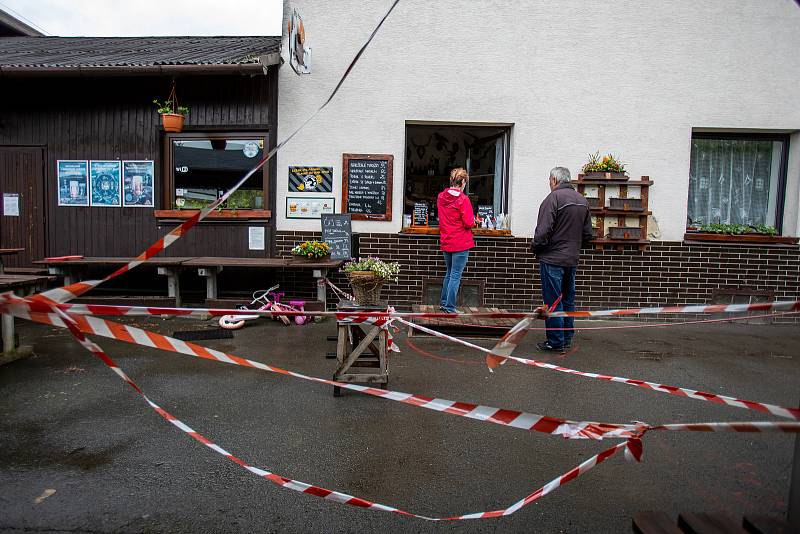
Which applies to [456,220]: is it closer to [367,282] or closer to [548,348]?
[548,348]

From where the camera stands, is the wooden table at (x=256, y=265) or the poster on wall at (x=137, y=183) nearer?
the wooden table at (x=256, y=265)

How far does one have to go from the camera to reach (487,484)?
2701 mm

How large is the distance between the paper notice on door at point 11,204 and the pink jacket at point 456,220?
250 inches

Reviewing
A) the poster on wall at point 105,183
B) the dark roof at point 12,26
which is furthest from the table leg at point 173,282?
the dark roof at point 12,26

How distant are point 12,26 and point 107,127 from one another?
6920 millimetres

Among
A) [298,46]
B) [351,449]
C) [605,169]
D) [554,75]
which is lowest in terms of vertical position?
[351,449]

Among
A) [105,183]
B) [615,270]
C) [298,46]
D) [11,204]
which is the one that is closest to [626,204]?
[615,270]

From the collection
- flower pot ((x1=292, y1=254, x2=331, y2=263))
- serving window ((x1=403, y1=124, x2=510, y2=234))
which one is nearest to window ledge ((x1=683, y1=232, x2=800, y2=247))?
serving window ((x1=403, y1=124, x2=510, y2=234))

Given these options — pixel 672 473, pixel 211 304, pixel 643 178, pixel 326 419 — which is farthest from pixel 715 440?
pixel 211 304

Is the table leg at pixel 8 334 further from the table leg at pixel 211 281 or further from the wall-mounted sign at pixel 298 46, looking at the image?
the wall-mounted sign at pixel 298 46

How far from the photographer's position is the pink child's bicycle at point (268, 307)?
21.4 feet

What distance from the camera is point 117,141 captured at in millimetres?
7633

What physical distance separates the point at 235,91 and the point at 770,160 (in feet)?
26.0

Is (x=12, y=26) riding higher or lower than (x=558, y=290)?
higher
